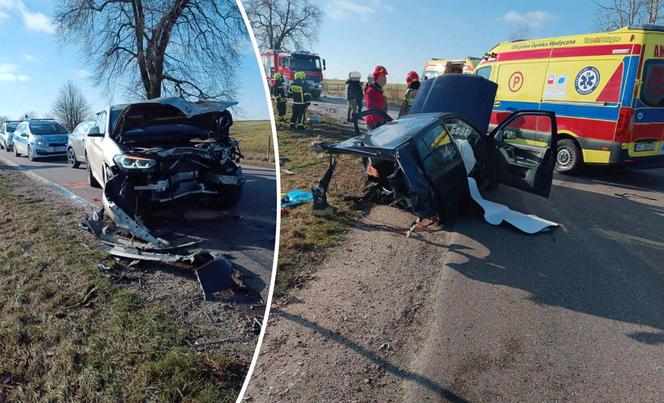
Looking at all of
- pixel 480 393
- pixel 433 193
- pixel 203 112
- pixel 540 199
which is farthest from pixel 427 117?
pixel 203 112

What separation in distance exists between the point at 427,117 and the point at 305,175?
2941 millimetres

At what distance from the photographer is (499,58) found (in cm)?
1157

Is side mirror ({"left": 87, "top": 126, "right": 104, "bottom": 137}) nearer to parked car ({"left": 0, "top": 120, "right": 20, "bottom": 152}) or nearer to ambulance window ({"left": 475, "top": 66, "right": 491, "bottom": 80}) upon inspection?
parked car ({"left": 0, "top": 120, "right": 20, "bottom": 152})

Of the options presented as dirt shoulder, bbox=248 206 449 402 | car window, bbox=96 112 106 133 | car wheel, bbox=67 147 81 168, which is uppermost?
car window, bbox=96 112 106 133

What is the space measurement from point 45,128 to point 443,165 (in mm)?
5443

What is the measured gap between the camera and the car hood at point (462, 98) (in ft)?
27.7

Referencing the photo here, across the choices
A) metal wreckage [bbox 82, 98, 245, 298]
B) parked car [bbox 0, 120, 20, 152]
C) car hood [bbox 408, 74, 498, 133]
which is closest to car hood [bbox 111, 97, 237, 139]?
metal wreckage [bbox 82, 98, 245, 298]

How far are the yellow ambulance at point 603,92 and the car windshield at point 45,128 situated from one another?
9.85 m

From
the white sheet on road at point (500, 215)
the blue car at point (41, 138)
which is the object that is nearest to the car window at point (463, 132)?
the white sheet on road at point (500, 215)

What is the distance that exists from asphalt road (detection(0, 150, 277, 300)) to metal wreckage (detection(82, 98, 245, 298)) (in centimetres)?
3

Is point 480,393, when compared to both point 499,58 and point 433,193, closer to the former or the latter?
point 433,193

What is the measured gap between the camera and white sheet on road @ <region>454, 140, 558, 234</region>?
6083 mm

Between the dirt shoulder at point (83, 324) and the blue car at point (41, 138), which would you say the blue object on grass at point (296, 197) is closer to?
the dirt shoulder at point (83, 324)

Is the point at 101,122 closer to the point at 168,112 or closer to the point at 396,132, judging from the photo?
the point at 168,112
